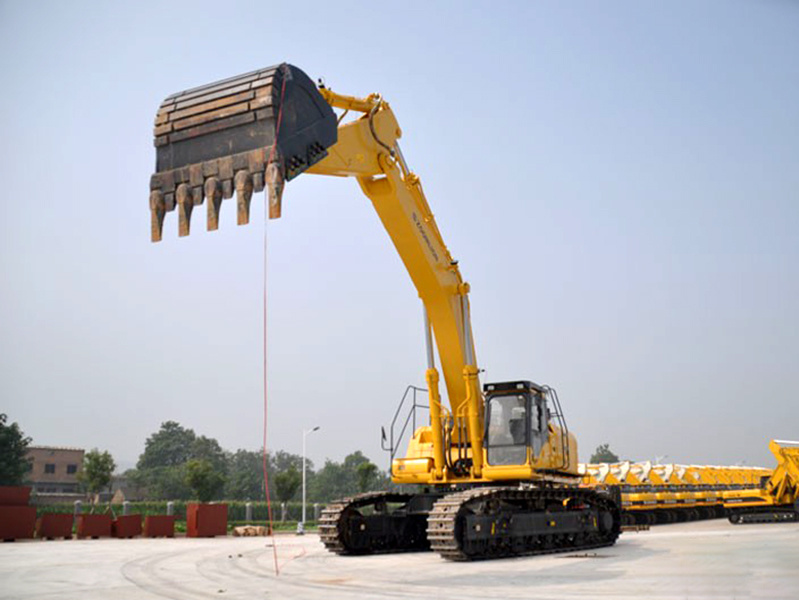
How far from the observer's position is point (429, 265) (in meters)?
15.5

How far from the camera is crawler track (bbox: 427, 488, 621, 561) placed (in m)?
13.4

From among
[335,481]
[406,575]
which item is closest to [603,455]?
[335,481]

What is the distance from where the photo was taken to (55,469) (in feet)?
252

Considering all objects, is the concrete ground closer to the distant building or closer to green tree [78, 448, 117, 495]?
green tree [78, 448, 117, 495]

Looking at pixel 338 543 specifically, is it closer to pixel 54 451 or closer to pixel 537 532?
pixel 537 532

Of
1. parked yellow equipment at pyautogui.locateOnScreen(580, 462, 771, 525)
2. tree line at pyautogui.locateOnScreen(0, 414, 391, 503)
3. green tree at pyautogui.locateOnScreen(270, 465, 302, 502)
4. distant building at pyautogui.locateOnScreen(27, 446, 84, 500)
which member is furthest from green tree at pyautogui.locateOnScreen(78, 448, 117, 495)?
parked yellow equipment at pyautogui.locateOnScreen(580, 462, 771, 525)

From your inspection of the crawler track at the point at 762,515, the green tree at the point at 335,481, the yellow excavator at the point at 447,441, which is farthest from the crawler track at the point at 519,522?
the green tree at the point at 335,481

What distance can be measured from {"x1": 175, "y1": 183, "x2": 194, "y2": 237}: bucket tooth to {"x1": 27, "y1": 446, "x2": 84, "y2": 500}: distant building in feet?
Result: 232

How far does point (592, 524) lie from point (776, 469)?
576 inches

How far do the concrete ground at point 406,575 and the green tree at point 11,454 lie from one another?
1439 inches

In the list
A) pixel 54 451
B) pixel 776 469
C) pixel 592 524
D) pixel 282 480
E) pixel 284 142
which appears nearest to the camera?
pixel 284 142

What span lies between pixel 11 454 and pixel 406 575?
46389mm

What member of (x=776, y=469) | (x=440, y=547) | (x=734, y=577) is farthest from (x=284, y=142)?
(x=776, y=469)

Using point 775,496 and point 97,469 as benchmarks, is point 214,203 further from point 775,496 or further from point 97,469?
point 97,469
